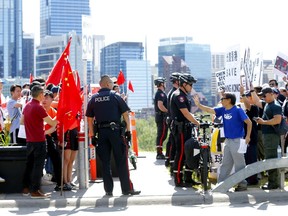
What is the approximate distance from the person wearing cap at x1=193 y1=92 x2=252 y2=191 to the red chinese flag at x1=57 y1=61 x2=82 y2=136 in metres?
2.61

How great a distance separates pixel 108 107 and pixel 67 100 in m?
0.90

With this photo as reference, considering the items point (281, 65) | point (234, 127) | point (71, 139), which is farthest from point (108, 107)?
point (281, 65)

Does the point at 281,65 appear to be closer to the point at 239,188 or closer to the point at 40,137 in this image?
the point at 239,188

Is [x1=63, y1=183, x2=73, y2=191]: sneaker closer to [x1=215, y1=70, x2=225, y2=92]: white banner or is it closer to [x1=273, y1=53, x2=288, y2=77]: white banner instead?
[x1=215, y1=70, x2=225, y2=92]: white banner

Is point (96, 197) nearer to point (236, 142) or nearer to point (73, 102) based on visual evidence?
point (73, 102)

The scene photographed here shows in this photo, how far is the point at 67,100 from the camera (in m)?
10.7

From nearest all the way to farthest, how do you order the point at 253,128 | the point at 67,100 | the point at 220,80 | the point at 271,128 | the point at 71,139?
the point at 67,100
the point at 271,128
the point at 71,139
the point at 253,128
the point at 220,80

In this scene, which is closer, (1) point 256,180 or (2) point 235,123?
(2) point 235,123

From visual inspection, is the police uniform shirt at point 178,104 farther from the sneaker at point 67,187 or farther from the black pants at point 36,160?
the black pants at point 36,160

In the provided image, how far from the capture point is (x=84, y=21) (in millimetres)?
11250

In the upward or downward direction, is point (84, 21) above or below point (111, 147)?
above

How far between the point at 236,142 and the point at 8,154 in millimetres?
3999

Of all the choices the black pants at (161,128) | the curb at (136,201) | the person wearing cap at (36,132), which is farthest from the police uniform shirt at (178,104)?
the black pants at (161,128)

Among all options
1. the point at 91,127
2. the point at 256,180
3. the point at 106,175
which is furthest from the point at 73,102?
the point at 256,180
